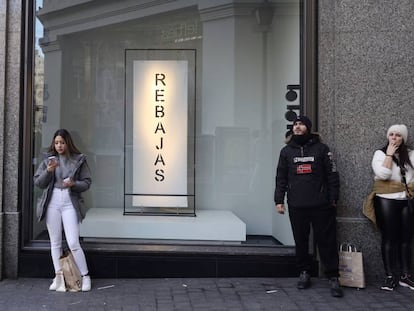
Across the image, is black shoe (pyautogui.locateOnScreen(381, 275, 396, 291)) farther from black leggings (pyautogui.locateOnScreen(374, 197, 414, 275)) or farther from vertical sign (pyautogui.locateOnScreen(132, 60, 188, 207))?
vertical sign (pyautogui.locateOnScreen(132, 60, 188, 207))

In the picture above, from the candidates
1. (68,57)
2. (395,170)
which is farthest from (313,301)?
(68,57)

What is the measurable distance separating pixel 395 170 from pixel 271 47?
301 cm

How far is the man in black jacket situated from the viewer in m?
5.20

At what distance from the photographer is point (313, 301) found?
16.4 feet

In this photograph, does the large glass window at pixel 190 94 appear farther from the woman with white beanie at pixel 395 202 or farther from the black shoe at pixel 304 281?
the woman with white beanie at pixel 395 202

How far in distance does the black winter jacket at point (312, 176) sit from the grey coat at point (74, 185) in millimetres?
2280

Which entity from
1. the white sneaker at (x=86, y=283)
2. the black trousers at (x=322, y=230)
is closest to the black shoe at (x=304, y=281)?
the black trousers at (x=322, y=230)

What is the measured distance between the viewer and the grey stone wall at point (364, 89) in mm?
5715

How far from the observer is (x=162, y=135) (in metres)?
7.26

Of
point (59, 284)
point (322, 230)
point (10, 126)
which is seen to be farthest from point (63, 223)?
point (322, 230)

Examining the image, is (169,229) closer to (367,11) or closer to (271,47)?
(271,47)

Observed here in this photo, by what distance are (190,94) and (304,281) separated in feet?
11.3

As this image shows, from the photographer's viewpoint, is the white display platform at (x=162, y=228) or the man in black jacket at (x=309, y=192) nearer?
the man in black jacket at (x=309, y=192)

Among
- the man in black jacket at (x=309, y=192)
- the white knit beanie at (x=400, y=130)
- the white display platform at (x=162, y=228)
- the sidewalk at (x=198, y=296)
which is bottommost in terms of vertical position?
the sidewalk at (x=198, y=296)
